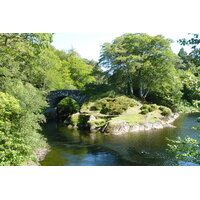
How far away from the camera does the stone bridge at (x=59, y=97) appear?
40.3 m

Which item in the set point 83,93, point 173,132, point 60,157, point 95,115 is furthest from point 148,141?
point 83,93

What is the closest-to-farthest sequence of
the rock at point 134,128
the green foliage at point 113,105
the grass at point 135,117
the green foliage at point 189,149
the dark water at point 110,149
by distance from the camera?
the green foliage at point 189,149 → the dark water at point 110,149 → the rock at point 134,128 → the grass at point 135,117 → the green foliage at point 113,105

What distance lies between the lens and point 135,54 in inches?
1697

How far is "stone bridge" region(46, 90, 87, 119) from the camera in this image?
40.3m

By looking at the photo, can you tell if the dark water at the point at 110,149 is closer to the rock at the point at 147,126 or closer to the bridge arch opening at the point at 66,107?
the rock at the point at 147,126

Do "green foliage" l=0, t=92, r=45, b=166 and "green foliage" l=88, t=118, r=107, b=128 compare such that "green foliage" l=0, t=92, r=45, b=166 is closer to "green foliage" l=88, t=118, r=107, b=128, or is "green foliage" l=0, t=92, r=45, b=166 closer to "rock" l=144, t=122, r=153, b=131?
"green foliage" l=88, t=118, r=107, b=128

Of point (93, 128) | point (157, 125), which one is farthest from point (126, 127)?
point (93, 128)

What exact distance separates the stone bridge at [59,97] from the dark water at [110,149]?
12.6 meters

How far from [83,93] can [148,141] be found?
20029 millimetres

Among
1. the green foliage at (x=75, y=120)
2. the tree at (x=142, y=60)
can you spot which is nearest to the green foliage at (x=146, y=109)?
the tree at (x=142, y=60)

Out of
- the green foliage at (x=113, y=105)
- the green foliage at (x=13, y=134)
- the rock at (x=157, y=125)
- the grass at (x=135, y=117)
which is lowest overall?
the rock at (x=157, y=125)

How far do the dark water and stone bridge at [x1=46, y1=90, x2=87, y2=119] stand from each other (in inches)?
497

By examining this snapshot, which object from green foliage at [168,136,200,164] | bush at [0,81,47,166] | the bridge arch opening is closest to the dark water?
bush at [0,81,47,166]

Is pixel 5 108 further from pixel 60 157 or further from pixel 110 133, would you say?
pixel 110 133
